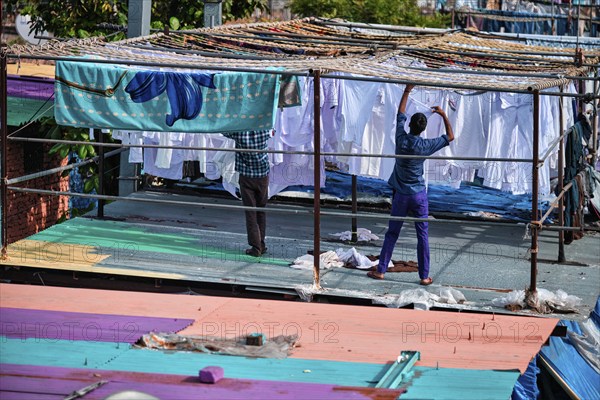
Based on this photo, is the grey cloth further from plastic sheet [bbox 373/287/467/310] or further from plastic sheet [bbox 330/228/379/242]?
plastic sheet [bbox 373/287/467/310]

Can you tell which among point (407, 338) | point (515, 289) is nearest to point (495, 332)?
point (407, 338)

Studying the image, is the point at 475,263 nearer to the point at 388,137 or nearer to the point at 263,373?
the point at 388,137

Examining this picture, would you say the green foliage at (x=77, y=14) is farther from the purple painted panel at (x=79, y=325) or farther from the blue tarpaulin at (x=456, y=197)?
the purple painted panel at (x=79, y=325)

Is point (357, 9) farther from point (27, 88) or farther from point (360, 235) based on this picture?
point (360, 235)

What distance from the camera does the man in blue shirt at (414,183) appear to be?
9500mm

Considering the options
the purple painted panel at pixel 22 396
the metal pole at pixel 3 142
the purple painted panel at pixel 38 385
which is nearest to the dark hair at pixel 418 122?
the metal pole at pixel 3 142

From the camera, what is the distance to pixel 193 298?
26.9ft

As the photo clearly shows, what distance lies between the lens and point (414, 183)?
9.58 m

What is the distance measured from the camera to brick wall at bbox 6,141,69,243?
48.4 ft

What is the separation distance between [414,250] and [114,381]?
5.79 metres

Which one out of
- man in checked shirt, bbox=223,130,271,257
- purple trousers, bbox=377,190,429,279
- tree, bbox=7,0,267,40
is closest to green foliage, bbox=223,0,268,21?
tree, bbox=7,0,267,40

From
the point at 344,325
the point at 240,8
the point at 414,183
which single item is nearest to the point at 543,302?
the point at 414,183

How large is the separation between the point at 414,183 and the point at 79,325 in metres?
3.74

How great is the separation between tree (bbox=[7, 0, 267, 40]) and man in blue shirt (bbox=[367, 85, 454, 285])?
22.1 feet
